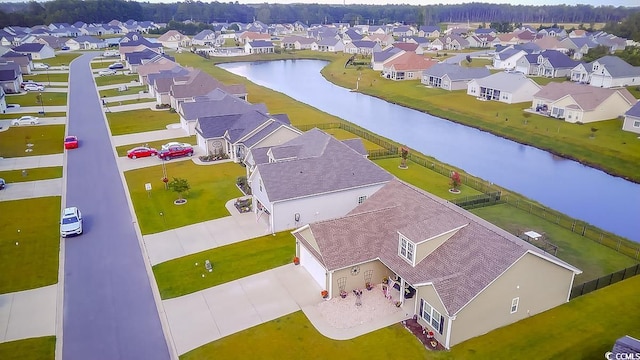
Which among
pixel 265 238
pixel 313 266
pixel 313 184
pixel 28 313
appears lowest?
pixel 265 238

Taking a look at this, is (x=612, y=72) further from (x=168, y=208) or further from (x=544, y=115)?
(x=168, y=208)

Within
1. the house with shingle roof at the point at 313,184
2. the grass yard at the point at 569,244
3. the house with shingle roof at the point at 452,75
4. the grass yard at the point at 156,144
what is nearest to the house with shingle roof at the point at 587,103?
the house with shingle roof at the point at 452,75

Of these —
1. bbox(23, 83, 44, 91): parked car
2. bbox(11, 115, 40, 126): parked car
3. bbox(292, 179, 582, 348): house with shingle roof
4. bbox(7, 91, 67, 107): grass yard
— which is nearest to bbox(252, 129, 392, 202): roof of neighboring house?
bbox(292, 179, 582, 348): house with shingle roof

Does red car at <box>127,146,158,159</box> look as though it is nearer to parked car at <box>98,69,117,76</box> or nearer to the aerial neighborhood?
the aerial neighborhood

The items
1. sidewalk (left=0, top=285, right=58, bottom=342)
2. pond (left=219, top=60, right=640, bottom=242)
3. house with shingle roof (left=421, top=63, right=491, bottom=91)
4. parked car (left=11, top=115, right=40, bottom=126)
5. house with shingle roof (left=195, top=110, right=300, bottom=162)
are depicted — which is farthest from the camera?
house with shingle roof (left=421, top=63, right=491, bottom=91)

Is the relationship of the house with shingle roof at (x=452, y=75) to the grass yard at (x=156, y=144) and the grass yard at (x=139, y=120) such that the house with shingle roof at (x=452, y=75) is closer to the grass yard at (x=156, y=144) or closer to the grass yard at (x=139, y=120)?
the grass yard at (x=139, y=120)

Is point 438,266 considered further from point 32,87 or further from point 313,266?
point 32,87

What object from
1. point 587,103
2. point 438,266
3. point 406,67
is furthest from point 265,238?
point 406,67

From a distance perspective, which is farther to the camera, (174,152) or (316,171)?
(174,152)
